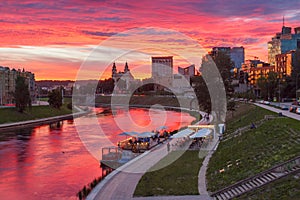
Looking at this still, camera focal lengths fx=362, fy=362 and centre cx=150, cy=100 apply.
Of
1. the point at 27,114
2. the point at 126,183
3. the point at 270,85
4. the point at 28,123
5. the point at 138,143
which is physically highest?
the point at 270,85

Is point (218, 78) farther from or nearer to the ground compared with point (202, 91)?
farther from the ground

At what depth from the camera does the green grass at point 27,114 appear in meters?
82.8

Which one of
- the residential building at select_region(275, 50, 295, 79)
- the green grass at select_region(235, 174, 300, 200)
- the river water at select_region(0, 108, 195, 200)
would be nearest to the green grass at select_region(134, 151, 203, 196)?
the green grass at select_region(235, 174, 300, 200)

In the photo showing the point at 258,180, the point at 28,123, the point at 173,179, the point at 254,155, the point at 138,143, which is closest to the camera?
the point at 258,180

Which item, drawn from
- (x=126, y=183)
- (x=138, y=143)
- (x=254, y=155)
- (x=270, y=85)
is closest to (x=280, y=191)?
(x=254, y=155)

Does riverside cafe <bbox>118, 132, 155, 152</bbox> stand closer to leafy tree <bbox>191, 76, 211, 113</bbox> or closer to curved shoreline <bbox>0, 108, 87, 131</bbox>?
leafy tree <bbox>191, 76, 211, 113</bbox>

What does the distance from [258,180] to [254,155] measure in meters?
5.84

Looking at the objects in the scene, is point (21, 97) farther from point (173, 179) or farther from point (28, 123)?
point (173, 179)

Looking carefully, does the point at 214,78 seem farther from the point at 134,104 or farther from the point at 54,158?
the point at 134,104

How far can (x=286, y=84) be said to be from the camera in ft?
337

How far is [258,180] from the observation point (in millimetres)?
21469

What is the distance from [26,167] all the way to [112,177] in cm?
1302

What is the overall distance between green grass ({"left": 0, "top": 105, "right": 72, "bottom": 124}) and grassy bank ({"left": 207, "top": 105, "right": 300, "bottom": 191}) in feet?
202

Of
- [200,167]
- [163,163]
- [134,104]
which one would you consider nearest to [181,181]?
[200,167]
